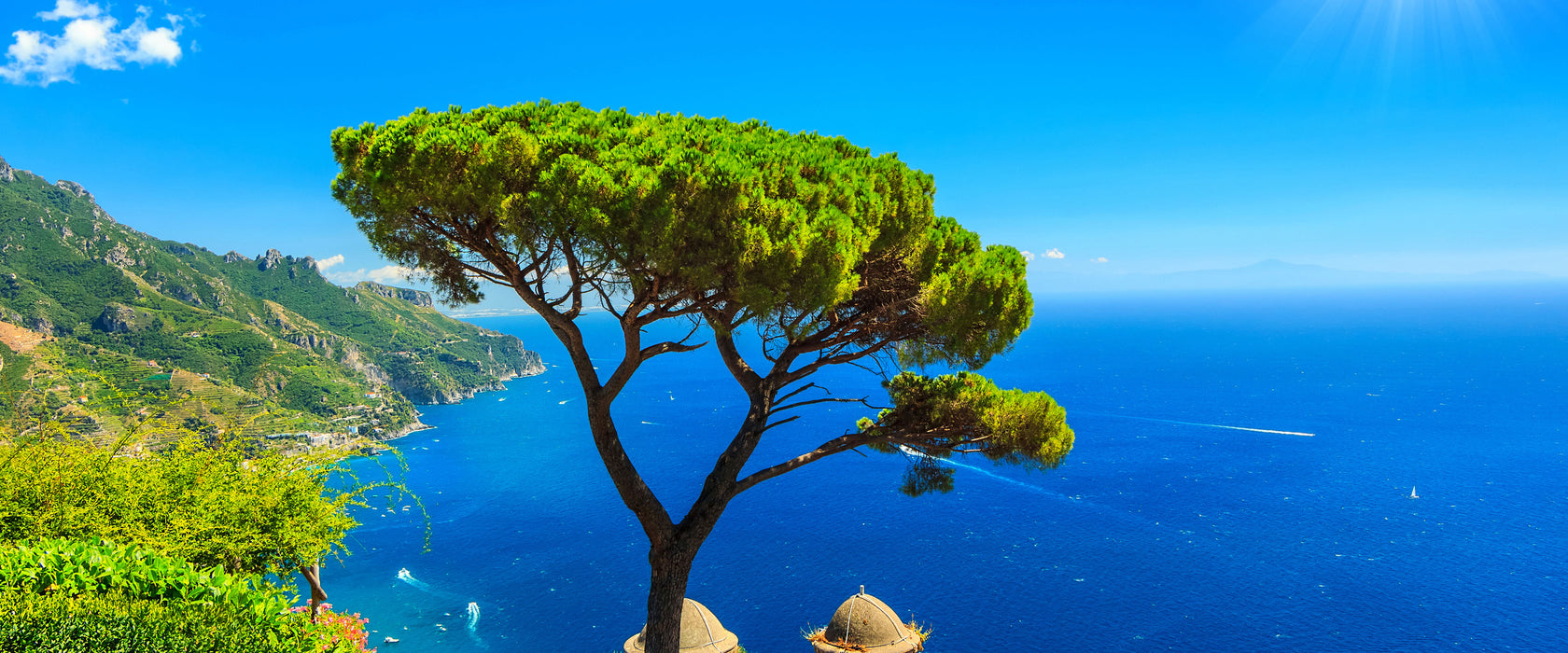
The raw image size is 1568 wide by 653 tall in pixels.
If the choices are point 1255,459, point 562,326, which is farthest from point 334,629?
point 1255,459

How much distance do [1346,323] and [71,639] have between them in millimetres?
220032

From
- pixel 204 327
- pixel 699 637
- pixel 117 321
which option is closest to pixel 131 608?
pixel 699 637

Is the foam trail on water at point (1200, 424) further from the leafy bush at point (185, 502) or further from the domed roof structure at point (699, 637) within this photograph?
the leafy bush at point (185, 502)

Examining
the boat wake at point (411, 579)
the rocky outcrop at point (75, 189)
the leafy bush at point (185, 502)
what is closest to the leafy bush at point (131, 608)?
the leafy bush at point (185, 502)

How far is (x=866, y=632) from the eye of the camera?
1371 centimetres

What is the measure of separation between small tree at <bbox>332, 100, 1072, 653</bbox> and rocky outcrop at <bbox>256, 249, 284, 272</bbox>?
158m

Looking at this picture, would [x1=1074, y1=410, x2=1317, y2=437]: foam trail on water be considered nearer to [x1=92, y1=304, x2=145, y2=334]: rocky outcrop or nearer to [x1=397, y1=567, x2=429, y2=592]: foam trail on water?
[x1=397, y1=567, x2=429, y2=592]: foam trail on water

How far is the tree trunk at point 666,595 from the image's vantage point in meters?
7.99

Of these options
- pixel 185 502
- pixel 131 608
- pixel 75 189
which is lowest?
pixel 185 502

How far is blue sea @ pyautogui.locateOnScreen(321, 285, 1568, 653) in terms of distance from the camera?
31.2 metres

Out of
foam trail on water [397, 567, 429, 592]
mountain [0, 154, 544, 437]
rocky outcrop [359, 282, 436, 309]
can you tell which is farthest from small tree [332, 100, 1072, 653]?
rocky outcrop [359, 282, 436, 309]

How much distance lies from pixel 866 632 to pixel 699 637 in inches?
135

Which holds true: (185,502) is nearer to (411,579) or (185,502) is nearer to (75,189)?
(411,579)

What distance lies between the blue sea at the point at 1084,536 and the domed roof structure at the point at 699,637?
2009cm
